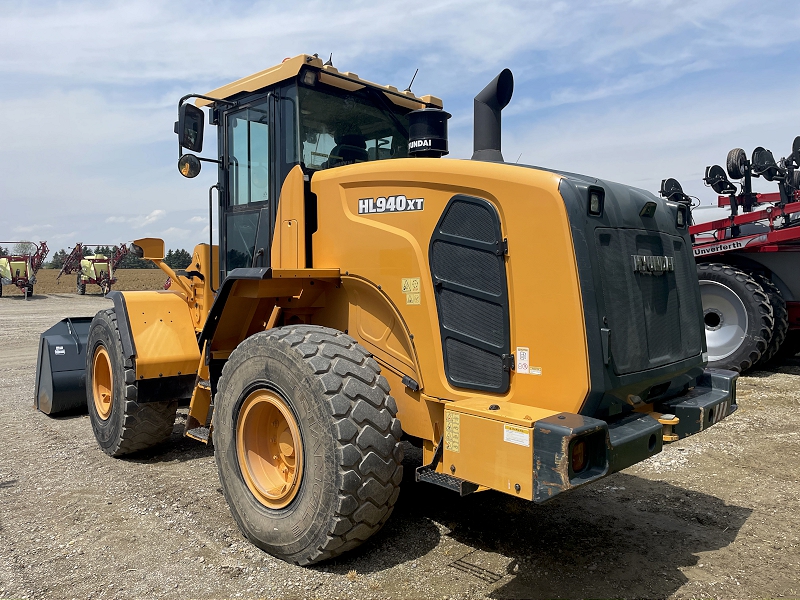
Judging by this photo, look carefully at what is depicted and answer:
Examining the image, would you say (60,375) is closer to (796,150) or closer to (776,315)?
(776,315)

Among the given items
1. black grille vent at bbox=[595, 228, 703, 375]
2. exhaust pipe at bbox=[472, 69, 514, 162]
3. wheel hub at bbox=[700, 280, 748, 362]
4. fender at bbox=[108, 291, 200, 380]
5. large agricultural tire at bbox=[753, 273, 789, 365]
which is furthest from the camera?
wheel hub at bbox=[700, 280, 748, 362]

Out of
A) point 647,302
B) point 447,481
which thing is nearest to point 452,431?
point 447,481

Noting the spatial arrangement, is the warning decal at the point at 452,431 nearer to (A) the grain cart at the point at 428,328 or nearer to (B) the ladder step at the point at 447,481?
(A) the grain cart at the point at 428,328

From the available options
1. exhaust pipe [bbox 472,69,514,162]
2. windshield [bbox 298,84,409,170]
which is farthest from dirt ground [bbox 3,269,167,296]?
exhaust pipe [bbox 472,69,514,162]

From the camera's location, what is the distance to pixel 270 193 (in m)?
4.64

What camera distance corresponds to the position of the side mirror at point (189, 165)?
500 cm

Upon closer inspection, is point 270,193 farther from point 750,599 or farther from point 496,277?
point 750,599

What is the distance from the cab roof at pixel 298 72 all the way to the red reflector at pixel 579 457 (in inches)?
120

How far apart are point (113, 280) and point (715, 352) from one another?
2976 cm

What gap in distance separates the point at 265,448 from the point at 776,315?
7906 millimetres

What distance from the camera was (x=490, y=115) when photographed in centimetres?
408

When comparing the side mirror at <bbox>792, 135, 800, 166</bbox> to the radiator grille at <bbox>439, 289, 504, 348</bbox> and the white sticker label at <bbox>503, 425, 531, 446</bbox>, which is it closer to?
the radiator grille at <bbox>439, 289, 504, 348</bbox>

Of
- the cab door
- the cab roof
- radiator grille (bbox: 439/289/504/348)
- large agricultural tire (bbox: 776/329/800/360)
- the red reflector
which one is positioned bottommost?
large agricultural tire (bbox: 776/329/800/360)

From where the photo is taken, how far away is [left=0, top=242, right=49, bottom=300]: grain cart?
94.9ft
